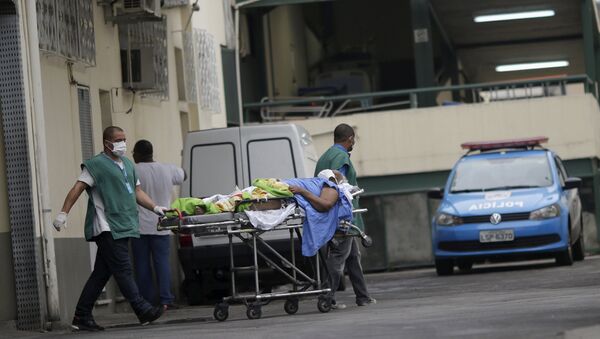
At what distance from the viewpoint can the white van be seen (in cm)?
1972

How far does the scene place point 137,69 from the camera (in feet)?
73.0

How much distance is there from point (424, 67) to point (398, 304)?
19740 millimetres

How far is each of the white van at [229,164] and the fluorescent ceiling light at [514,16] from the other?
1859 centimetres

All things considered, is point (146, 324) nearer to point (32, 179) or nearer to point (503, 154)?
point (32, 179)

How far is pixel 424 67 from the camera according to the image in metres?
35.4

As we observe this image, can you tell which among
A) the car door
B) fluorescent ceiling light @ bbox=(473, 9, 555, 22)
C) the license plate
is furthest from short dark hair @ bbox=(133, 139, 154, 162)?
fluorescent ceiling light @ bbox=(473, 9, 555, 22)

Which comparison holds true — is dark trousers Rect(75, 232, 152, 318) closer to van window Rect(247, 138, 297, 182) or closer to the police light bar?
van window Rect(247, 138, 297, 182)

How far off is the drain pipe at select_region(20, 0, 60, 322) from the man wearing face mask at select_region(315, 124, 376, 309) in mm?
2665

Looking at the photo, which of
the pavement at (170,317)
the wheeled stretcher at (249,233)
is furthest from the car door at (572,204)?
the wheeled stretcher at (249,233)

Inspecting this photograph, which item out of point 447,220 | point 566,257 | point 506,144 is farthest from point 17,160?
point 506,144

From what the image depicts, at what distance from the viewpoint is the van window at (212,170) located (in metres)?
19.8

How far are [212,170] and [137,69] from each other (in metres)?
2.96

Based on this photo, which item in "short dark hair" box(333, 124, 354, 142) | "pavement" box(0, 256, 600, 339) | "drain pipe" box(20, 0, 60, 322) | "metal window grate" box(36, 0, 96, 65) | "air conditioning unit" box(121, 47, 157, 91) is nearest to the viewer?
"pavement" box(0, 256, 600, 339)

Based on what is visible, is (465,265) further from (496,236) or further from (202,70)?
(202,70)
